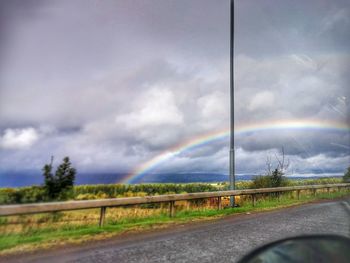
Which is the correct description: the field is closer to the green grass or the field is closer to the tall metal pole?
the green grass

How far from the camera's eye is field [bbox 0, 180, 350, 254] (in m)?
6.91

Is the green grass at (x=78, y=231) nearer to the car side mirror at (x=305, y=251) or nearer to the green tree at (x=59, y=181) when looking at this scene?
the green tree at (x=59, y=181)

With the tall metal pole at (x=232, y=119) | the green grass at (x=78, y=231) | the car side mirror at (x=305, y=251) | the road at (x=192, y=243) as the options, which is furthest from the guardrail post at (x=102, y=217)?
the car side mirror at (x=305, y=251)

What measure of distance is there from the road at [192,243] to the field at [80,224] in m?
0.72

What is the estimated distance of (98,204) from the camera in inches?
333

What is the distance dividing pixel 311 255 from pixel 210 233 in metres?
6.96

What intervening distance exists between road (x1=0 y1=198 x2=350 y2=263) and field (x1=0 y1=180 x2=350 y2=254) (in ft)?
2.37

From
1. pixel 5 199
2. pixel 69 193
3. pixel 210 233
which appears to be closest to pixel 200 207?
pixel 210 233

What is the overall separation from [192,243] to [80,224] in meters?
3.62

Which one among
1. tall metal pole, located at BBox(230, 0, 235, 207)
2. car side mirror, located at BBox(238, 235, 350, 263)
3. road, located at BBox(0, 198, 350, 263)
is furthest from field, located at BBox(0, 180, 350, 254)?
car side mirror, located at BBox(238, 235, 350, 263)

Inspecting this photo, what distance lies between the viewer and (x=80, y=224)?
340 inches

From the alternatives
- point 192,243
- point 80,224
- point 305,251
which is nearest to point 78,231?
point 80,224

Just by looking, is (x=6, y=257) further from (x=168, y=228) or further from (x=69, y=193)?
(x=168, y=228)

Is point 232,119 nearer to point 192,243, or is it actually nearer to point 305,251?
point 192,243
